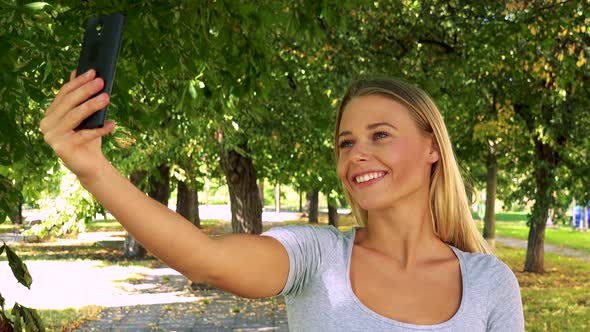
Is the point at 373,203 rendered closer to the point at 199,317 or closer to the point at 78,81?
the point at 78,81

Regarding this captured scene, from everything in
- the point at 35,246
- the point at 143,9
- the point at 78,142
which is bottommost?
the point at 35,246

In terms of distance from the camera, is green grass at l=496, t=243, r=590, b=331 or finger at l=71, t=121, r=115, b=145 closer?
finger at l=71, t=121, r=115, b=145

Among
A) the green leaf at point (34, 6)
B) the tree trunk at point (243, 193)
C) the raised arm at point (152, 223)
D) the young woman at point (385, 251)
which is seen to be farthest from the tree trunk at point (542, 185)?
the raised arm at point (152, 223)

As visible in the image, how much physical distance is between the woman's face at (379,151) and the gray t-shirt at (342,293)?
18 centimetres

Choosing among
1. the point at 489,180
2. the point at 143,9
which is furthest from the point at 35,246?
the point at 143,9

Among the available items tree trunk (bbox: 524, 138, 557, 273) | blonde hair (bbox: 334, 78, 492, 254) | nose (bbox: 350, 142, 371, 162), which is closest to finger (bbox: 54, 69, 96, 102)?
nose (bbox: 350, 142, 371, 162)

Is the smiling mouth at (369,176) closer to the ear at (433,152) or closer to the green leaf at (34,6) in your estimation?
the ear at (433,152)

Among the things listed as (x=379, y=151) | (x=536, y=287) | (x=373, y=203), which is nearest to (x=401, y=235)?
(x=373, y=203)

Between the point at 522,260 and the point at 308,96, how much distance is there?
43.0ft

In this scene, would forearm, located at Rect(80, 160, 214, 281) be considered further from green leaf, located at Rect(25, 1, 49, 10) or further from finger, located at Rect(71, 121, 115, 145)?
green leaf, located at Rect(25, 1, 49, 10)

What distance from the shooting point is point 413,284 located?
241 cm

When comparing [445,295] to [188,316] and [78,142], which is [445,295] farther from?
[188,316]

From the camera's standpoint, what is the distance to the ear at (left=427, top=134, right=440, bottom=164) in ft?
8.45

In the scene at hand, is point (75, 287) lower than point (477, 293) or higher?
lower
